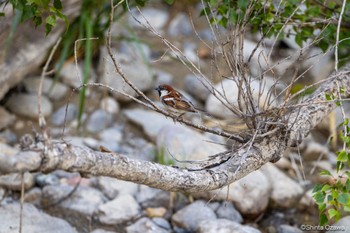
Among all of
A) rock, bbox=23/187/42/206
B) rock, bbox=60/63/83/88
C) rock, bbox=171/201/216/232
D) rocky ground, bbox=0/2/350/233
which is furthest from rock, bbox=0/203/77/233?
rock, bbox=60/63/83/88

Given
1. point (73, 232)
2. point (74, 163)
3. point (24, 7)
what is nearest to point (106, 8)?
point (73, 232)

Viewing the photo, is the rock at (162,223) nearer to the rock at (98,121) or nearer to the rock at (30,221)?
the rock at (30,221)

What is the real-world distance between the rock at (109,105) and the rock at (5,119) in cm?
82

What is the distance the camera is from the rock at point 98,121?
568 centimetres

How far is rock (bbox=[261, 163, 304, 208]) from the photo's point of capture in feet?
15.7

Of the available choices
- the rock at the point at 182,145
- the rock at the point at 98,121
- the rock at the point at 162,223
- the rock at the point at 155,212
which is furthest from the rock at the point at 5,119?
the rock at the point at 162,223

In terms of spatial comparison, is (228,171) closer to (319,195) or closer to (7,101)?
(319,195)

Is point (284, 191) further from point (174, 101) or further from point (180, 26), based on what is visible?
point (180, 26)

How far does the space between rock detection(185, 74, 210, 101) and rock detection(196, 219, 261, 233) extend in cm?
229

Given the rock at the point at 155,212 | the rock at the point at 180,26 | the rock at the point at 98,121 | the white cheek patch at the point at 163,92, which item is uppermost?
the rock at the point at 180,26

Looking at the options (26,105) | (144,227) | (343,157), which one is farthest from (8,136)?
(343,157)

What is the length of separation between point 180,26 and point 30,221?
3996mm

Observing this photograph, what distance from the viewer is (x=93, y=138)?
5516 millimetres

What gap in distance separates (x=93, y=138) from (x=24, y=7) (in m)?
2.60
